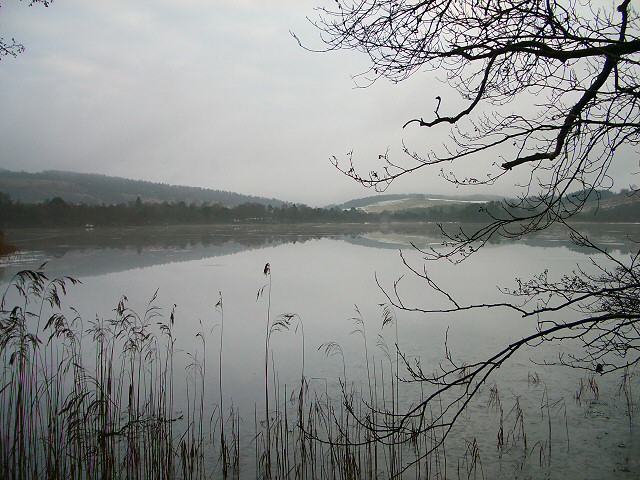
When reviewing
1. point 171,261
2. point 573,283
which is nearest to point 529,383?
point 573,283

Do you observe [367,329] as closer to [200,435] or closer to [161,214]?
[200,435]

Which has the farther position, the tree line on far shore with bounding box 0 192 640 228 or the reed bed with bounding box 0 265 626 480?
the tree line on far shore with bounding box 0 192 640 228

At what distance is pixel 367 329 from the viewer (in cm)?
772

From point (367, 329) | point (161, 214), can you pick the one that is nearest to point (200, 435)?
point (367, 329)

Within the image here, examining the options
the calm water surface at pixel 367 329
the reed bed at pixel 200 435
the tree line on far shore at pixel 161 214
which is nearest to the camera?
the reed bed at pixel 200 435

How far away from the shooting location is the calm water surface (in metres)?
4.01

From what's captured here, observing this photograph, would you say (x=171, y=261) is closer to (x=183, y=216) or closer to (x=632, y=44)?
(x=632, y=44)

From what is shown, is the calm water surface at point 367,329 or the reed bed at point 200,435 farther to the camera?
the calm water surface at point 367,329

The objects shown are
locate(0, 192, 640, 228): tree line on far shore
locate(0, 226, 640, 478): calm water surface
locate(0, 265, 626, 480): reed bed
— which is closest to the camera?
locate(0, 265, 626, 480): reed bed

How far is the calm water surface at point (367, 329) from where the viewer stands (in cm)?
401

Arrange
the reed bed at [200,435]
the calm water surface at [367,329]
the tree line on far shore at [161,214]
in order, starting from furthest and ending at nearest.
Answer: the tree line on far shore at [161,214] → the calm water surface at [367,329] → the reed bed at [200,435]

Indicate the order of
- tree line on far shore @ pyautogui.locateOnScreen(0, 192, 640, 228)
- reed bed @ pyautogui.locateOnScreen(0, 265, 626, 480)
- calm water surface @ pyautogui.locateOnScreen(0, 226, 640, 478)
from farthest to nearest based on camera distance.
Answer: tree line on far shore @ pyautogui.locateOnScreen(0, 192, 640, 228) → calm water surface @ pyautogui.locateOnScreen(0, 226, 640, 478) → reed bed @ pyautogui.locateOnScreen(0, 265, 626, 480)

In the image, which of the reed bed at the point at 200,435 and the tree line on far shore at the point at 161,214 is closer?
the reed bed at the point at 200,435

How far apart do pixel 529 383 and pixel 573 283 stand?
2.82 meters
